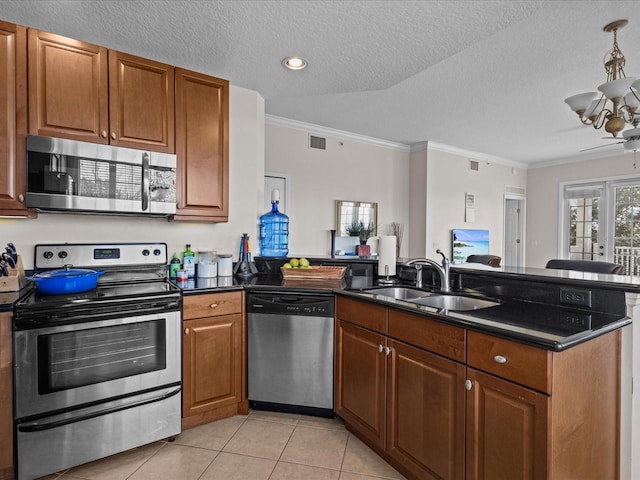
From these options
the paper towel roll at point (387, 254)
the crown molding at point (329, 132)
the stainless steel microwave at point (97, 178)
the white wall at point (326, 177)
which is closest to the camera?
the stainless steel microwave at point (97, 178)

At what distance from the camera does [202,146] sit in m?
2.59

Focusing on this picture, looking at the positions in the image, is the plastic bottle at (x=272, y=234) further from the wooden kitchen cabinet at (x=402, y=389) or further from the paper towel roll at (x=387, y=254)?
the wooden kitchen cabinet at (x=402, y=389)

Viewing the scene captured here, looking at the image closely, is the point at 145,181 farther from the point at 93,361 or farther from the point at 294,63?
the point at 294,63

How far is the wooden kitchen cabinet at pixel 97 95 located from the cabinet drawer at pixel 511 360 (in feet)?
7.29

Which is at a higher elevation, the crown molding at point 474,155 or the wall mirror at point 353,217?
the crown molding at point 474,155

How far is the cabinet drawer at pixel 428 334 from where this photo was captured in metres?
1.50

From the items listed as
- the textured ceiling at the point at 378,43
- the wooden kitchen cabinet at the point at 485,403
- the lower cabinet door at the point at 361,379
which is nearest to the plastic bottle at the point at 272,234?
the textured ceiling at the point at 378,43

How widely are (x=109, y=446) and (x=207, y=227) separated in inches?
61.2

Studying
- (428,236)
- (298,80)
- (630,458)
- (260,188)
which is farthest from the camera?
(428,236)

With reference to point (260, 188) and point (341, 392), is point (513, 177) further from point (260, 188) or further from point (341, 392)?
point (341, 392)

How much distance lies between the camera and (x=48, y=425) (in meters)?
1.73

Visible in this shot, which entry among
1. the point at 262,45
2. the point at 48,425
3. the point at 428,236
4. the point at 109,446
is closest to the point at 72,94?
the point at 262,45

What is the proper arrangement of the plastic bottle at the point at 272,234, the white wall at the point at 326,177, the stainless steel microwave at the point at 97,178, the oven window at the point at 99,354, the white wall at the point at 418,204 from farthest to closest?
the white wall at the point at 418,204 < the white wall at the point at 326,177 < the plastic bottle at the point at 272,234 < the stainless steel microwave at the point at 97,178 < the oven window at the point at 99,354

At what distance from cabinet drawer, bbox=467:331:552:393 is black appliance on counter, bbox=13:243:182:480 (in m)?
1.62
